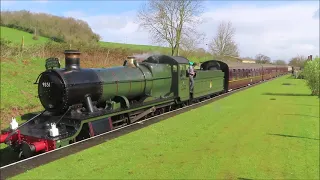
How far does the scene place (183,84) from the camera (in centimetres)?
1569

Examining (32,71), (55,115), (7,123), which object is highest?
(32,71)

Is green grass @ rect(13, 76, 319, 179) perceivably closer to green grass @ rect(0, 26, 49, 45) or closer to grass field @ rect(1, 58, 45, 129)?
grass field @ rect(1, 58, 45, 129)

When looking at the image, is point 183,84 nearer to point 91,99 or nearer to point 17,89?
point 91,99

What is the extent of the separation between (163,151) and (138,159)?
89 centimetres

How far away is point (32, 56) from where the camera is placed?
22.9 meters

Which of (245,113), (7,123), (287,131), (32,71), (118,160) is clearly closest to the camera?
(118,160)

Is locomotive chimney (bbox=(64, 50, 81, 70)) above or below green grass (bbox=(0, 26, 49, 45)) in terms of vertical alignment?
below

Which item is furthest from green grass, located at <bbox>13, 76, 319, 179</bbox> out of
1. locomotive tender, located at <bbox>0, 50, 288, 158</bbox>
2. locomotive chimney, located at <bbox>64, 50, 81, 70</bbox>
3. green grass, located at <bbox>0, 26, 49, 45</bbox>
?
green grass, located at <bbox>0, 26, 49, 45</bbox>

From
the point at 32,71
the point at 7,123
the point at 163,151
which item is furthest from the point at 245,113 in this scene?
the point at 32,71

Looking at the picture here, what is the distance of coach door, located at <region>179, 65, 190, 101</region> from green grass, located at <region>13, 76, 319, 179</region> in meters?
3.63

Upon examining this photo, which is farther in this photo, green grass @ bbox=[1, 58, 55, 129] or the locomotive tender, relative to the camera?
green grass @ bbox=[1, 58, 55, 129]

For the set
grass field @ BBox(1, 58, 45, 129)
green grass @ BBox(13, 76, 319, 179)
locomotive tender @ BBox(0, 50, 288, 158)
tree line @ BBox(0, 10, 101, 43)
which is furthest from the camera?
tree line @ BBox(0, 10, 101, 43)

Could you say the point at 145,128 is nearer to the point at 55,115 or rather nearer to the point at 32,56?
the point at 55,115

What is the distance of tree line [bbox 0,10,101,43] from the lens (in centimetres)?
3569
